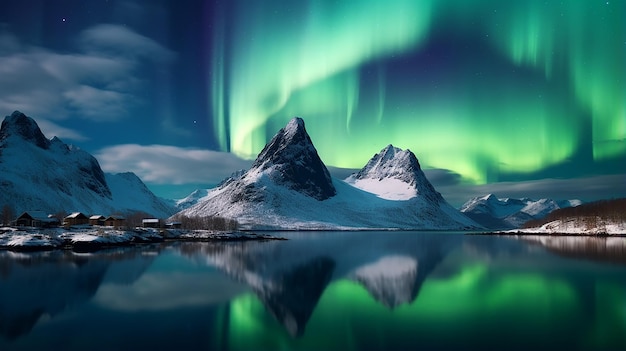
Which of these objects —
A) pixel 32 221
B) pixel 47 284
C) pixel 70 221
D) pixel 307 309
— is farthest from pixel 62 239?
pixel 307 309

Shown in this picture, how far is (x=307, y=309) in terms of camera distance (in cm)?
3272

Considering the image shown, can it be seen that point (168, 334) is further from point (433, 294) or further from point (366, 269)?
point (366, 269)

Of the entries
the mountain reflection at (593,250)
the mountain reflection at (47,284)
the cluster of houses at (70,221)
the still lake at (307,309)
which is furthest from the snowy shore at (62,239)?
the mountain reflection at (593,250)

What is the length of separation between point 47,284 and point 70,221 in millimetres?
125799

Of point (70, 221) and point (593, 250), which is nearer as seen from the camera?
point (593, 250)

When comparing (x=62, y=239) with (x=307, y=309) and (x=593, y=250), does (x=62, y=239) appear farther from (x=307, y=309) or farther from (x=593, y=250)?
(x=593, y=250)

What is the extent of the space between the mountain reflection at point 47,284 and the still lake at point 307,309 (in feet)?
0.36

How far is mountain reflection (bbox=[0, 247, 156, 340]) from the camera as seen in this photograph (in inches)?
1135

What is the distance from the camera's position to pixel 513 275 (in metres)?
52.6

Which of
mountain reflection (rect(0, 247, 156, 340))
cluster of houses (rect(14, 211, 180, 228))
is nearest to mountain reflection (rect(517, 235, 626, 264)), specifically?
mountain reflection (rect(0, 247, 156, 340))

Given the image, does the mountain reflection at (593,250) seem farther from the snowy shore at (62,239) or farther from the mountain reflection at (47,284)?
the snowy shore at (62,239)

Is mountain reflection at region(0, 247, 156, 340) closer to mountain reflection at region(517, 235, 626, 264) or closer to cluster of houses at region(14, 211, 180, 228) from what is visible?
mountain reflection at region(517, 235, 626, 264)

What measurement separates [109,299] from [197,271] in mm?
20748

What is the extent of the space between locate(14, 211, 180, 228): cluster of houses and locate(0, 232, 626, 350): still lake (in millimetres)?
88131
